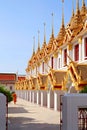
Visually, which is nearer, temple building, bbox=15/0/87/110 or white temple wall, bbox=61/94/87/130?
white temple wall, bbox=61/94/87/130

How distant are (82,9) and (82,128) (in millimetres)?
18888

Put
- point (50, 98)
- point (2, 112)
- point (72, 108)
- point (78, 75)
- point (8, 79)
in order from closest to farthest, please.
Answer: point (72, 108)
point (2, 112)
point (78, 75)
point (50, 98)
point (8, 79)

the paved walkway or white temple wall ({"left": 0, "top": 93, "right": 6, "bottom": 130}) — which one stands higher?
white temple wall ({"left": 0, "top": 93, "right": 6, "bottom": 130})

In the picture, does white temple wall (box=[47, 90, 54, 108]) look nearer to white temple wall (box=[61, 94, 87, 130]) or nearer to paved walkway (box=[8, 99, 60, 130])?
paved walkway (box=[8, 99, 60, 130])

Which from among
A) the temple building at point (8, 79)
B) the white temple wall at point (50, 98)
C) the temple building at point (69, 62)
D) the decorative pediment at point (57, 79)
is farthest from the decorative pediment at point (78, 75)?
the temple building at point (8, 79)

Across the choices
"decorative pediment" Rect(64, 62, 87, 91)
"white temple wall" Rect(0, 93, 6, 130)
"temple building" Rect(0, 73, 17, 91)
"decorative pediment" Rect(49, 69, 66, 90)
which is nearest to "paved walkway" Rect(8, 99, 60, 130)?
"decorative pediment" Rect(49, 69, 66, 90)

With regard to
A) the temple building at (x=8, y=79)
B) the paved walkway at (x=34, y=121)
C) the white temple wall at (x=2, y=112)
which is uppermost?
the temple building at (x=8, y=79)

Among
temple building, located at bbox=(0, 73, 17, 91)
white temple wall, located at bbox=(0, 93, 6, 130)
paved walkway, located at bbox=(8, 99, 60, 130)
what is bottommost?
paved walkway, located at bbox=(8, 99, 60, 130)

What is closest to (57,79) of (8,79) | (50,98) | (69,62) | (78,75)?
(50,98)

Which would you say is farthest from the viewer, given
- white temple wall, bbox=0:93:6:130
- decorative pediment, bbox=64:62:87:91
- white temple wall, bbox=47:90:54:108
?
white temple wall, bbox=47:90:54:108

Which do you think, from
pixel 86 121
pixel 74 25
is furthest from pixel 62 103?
pixel 74 25

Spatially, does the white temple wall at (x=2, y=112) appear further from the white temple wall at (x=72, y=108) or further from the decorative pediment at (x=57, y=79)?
the decorative pediment at (x=57, y=79)

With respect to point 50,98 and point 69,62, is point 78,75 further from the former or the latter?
point 50,98

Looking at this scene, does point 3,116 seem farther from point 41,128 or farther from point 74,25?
point 74,25
